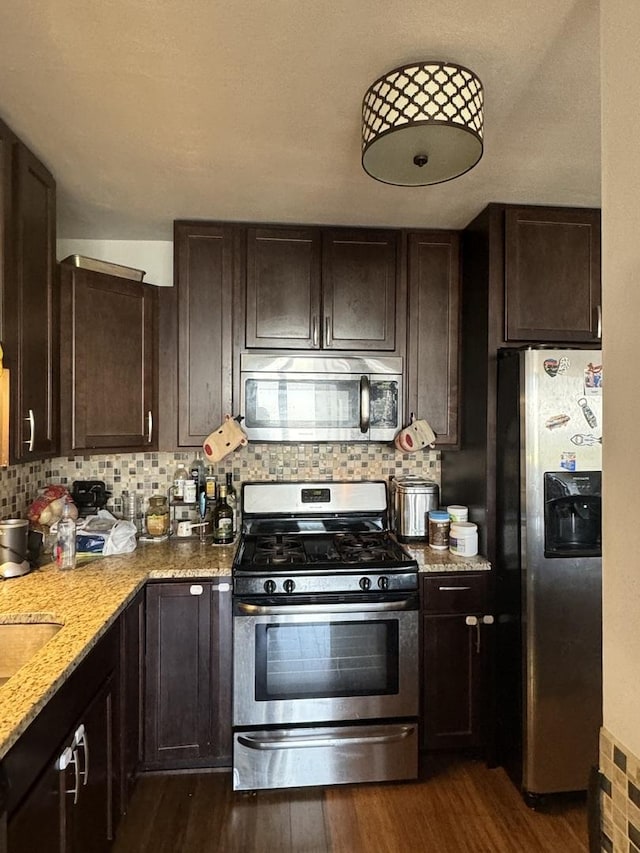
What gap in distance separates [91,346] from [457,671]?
204cm

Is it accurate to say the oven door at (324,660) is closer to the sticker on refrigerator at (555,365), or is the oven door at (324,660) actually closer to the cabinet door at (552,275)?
the sticker on refrigerator at (555,365)

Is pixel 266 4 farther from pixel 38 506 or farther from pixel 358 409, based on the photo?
pixel 38 506

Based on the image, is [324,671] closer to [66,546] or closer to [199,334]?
[66,546]

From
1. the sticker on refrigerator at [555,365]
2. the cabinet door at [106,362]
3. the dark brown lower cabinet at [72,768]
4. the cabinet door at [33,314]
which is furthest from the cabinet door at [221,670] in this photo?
the sticker on refrigerator at [555,365]

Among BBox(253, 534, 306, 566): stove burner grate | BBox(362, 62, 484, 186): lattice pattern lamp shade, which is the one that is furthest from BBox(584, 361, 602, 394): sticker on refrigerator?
BBox(253, 534, 306, 566): stove burner grate

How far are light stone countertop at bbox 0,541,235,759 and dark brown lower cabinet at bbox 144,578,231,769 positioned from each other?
103 mm

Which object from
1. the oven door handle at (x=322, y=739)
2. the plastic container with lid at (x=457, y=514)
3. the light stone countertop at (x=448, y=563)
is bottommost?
the oven door handle at (x=322, y=739)

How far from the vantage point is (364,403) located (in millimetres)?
2373

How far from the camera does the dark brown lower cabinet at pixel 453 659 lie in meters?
2.15

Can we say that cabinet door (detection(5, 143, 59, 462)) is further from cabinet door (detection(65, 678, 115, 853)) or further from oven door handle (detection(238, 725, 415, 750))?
oven door handle (detection(238, 725, 415, 750))

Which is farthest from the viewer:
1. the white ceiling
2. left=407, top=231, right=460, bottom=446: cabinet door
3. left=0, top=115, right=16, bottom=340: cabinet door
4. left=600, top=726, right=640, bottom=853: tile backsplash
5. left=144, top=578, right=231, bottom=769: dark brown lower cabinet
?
left=407, top=231, right=460, bottom=446: cabinet door

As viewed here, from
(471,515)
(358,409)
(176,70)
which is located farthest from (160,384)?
(471,515)

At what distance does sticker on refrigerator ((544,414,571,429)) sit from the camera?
6.40ft

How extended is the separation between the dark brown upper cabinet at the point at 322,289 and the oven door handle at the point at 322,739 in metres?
1.62
